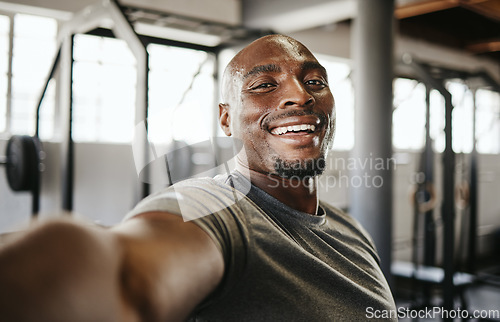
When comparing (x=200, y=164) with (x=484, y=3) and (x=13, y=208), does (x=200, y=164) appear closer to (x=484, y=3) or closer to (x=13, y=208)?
(x=13, y=208)

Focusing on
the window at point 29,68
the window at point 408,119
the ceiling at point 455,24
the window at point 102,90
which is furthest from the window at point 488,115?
the window at point 29,68

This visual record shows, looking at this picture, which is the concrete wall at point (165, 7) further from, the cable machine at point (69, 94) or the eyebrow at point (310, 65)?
the eyebrow at point (310, 65)

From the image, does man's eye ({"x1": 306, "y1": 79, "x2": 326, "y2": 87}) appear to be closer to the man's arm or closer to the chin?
the chin

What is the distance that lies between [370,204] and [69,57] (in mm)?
2412

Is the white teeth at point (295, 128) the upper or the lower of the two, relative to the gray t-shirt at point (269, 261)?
upper

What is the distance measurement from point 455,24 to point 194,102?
4.04 m

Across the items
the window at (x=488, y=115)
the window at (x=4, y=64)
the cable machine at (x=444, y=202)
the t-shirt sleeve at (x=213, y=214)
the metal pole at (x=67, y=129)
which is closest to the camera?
the t-shirt sleeve at (x=213, y=214)

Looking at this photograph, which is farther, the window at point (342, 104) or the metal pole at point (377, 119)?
the window at point (342, 104)

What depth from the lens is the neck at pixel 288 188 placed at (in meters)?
0.78

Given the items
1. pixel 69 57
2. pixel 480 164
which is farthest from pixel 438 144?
pixel 69 57

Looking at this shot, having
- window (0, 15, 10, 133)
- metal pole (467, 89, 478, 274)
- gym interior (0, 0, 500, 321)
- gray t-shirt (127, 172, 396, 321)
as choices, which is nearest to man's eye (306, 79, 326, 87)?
gray t-shirt (127, 172, 396, 321)

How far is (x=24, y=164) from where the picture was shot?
9.80 ft

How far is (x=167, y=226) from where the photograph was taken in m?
0.50

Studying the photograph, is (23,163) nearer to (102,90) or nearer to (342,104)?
(102,90)
